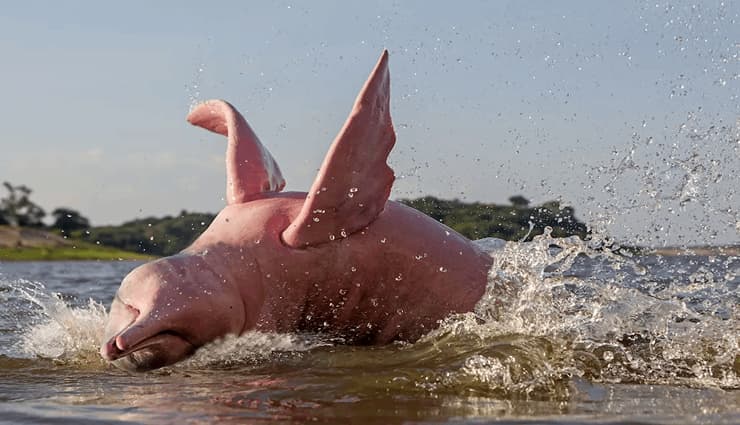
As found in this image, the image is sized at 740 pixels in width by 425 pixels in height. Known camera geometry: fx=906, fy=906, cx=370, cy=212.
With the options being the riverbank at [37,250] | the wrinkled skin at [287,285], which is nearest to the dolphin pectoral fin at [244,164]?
the wrinkled skin at [287,285]

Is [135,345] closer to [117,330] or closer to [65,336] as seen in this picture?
[117,330]

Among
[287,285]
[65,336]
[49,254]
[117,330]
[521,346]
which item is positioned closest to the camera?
[117,330]

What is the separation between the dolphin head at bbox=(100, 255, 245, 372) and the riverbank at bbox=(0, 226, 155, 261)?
4839 centimetres

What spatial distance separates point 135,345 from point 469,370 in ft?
5.46

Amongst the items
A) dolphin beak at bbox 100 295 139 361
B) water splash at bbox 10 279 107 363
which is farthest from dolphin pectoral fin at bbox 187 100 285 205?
water splash at bbox 10 279 107 363

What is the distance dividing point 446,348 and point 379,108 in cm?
140

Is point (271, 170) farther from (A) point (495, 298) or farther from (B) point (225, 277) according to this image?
(A) point (495, 298)

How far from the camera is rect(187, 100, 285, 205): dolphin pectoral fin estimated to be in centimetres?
580

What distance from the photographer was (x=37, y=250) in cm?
5419

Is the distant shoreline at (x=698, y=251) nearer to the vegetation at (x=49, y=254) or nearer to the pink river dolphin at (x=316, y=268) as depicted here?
the pink river dolphin at (x=316, y=268)

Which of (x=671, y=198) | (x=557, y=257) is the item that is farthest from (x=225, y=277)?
(x=671, y=198)

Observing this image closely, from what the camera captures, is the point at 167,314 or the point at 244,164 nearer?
the point at 167,314

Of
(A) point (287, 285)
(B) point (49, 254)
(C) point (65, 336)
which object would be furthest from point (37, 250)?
(A) point (287, 285)

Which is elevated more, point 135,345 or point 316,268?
point 316,268
